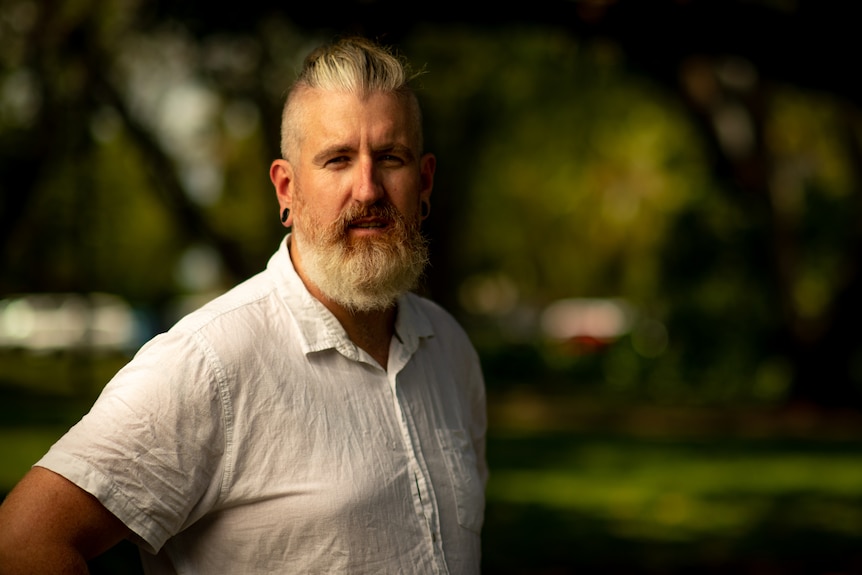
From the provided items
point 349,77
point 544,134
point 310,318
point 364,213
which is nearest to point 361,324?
point 310,318

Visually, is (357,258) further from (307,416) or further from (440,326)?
(440,326)

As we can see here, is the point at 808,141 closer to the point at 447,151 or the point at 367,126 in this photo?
the point at 447,151

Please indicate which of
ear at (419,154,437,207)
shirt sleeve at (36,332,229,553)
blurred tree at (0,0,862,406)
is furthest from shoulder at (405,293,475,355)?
blurred tree at (0,0,862,406)

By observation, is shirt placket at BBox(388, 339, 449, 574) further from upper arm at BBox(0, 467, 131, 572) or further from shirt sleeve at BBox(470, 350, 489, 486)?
upper arm at BBox(0, 467, 131, 572)

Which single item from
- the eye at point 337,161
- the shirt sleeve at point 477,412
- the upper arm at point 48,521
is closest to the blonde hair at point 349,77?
the eye at point 337,161

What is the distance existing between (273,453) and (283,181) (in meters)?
0.72

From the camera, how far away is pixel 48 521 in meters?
2.08

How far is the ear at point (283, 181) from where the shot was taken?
262cm

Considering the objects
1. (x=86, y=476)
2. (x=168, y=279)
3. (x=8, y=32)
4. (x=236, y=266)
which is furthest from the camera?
(x=168, y=279)

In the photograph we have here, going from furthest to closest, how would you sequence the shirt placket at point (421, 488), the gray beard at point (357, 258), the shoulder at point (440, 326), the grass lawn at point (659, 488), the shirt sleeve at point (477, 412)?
the grass lawn at point (659, 488) < the shirt sleeve at point (477, 412) < the shoulder at point (440, 326) < the gray beard at point (357, 258) < the shirt placket at point (421, 488)

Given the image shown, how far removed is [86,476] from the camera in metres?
2.10

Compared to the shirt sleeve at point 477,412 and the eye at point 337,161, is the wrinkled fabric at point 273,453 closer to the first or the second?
the eye at point 337,161

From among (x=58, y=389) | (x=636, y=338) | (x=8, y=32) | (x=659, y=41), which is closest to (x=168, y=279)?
(x=58, y=389)

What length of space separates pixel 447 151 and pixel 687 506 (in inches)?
362
